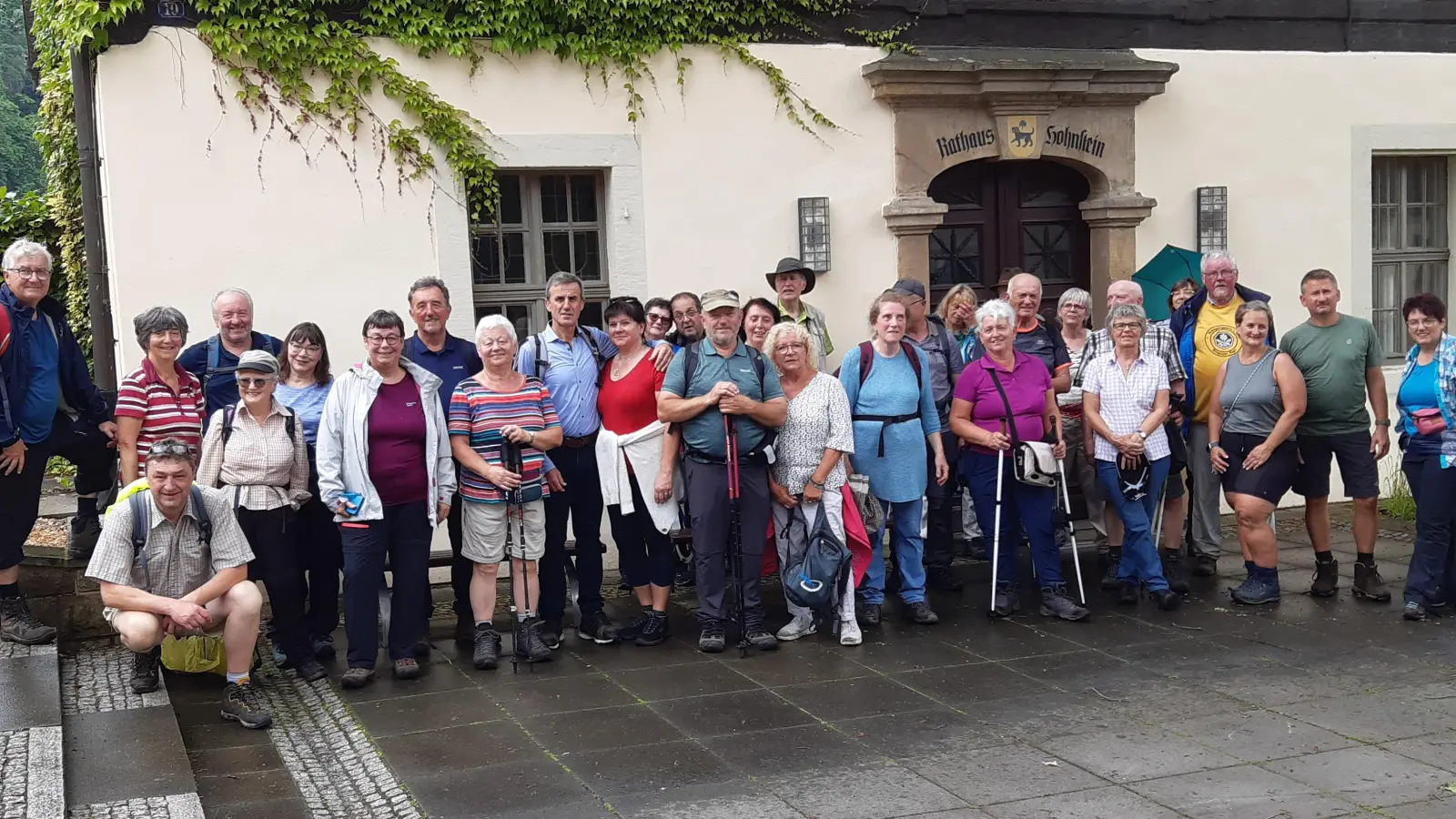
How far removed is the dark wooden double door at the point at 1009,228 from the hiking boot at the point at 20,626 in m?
Result: 6.07

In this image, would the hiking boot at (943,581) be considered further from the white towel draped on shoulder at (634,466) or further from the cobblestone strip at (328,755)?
the cobblestone strip at (328,755)

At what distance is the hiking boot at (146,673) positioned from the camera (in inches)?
255

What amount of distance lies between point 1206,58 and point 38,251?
7.90 m

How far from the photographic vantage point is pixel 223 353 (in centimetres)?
702

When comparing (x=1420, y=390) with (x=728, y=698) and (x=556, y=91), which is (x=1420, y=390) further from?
(x=556, y=91)

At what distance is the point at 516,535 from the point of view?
7.04 meters

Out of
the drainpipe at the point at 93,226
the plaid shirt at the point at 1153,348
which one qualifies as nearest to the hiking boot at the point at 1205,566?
the plaid shirt at the point at 1153,348

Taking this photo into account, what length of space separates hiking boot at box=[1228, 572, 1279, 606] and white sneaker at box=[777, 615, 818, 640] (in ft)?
7.75

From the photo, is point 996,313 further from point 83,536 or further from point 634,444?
point 83,536

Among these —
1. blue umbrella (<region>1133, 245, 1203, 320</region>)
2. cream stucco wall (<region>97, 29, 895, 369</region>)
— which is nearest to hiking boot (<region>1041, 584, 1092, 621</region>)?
cream stucco wall (<region>97, 29, 895, 369</region>)

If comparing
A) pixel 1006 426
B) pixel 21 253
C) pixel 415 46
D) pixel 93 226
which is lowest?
pixel 1006 426

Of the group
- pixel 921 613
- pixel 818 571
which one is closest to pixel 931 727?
pixel 818 571

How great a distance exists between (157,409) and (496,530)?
1652 mm

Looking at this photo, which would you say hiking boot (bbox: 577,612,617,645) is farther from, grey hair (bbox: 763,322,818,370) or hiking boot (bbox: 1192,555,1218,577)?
hiking boot (bbox: 1192,555,1218,577)
